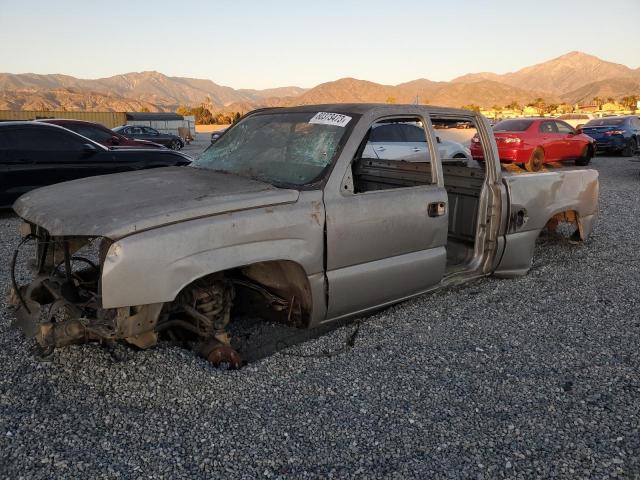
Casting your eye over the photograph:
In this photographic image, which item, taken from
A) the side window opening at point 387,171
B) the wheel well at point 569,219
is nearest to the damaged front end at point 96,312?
the side window opening at point 387,171

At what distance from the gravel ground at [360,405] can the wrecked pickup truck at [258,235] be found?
0.90ft

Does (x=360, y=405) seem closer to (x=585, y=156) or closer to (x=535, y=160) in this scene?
(x=535, y=160)

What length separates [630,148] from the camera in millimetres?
19203

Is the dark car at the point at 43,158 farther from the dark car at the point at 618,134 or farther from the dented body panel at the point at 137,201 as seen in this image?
the dark car at the point at 618,134

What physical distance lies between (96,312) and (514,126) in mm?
14535

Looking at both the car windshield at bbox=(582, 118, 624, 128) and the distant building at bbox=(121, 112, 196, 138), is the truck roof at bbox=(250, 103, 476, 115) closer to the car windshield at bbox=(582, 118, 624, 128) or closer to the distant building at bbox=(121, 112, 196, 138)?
the car windshield at bbox=(582, 118, 624, 128)

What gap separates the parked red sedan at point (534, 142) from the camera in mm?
14711

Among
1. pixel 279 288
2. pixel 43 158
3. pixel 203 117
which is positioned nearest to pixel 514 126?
pixel 43 158

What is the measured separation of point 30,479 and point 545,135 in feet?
50.5

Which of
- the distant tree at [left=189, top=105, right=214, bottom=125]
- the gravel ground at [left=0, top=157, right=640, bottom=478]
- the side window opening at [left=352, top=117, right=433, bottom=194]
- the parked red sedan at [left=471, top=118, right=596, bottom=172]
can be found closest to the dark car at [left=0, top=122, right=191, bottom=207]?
the gravel ground at [left=0, top=157, right=640, bottom=478]

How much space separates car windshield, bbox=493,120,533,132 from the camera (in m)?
15.2

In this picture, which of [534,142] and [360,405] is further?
[534,142]

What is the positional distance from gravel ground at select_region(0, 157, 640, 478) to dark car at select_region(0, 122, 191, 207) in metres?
4.85

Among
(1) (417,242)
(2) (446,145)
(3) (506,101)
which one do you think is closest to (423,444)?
(1) (417,242)
